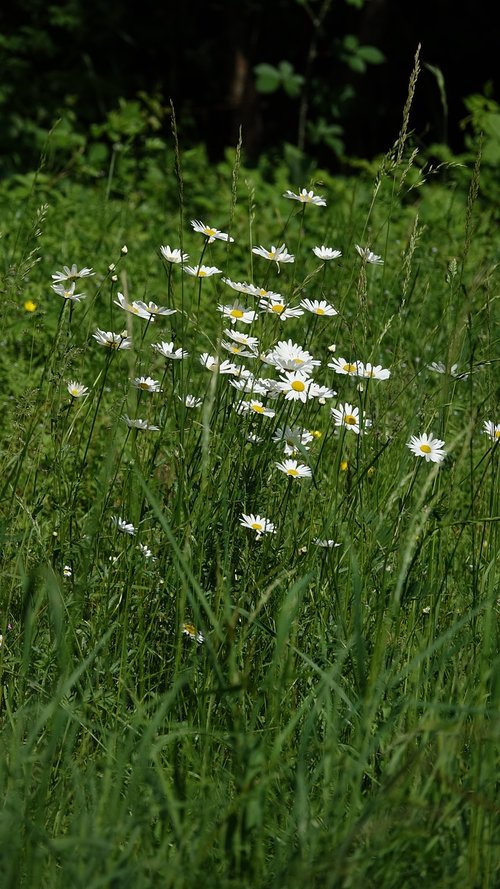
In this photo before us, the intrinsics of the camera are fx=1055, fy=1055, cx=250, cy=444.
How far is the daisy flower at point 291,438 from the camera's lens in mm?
2051

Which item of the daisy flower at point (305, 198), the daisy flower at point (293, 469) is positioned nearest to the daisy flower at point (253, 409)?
the daisy flower at point (293, 469)

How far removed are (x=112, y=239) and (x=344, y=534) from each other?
2738mm

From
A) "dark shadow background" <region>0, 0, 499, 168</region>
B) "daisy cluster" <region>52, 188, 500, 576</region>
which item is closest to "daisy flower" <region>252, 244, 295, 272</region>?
"daisy cluster" <region>52, 188, 500, 576</region>

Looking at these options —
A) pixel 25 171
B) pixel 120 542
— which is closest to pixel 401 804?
pixel 120 542

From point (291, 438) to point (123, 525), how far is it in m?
0.38

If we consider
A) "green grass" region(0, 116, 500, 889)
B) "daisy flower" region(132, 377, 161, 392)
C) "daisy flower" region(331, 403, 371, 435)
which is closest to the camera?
"green grass" region(0, 116, 500, 889)

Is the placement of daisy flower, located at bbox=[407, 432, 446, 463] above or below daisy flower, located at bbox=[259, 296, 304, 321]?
below

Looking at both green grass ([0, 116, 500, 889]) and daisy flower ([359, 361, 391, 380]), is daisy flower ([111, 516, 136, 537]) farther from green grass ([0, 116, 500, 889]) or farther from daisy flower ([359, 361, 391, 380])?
daisy flower ([359, 361, 391, 380])

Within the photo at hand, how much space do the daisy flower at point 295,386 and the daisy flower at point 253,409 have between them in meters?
0.06

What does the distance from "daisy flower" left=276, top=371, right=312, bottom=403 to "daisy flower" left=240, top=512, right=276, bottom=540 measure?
25 cm

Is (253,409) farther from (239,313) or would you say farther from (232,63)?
(232,63)

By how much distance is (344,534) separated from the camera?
2104 millimetres

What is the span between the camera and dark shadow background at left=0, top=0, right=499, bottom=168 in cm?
668

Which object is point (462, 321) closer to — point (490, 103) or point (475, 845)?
point (475, 845)
